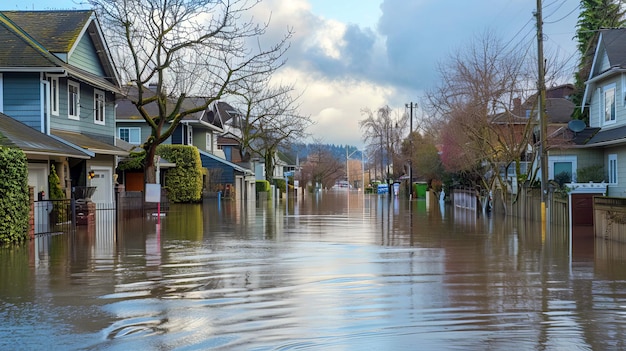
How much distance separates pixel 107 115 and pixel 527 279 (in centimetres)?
2422

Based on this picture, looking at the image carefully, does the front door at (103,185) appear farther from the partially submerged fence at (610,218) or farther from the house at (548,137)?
the partially submerged fence at (610,218)

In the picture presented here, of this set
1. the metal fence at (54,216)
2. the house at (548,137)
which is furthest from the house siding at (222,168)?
the metal fence at (54,216)

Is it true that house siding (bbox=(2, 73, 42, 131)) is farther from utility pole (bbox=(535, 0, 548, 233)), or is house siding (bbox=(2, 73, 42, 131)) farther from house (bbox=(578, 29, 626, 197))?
house (bbox=(578, 29, 626, 197))

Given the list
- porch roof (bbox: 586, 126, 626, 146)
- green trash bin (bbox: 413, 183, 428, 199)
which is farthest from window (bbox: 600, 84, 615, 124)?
green trash bin (bbox: 413, 183, 428, 199)

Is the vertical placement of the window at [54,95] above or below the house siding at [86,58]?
below

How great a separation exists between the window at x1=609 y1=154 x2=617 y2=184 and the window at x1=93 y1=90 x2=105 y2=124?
23270 mm

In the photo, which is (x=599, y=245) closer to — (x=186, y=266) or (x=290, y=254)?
(x=290, y=254)

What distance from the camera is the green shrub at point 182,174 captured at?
50.6 meters

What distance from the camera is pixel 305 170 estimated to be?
13050 centimetres

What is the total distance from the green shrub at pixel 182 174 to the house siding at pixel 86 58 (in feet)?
63.9

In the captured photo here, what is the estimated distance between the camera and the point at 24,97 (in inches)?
1024

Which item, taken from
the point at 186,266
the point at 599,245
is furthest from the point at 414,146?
the point at 186,266

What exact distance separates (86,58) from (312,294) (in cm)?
2201

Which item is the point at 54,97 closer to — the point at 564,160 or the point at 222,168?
the point at 564,160
